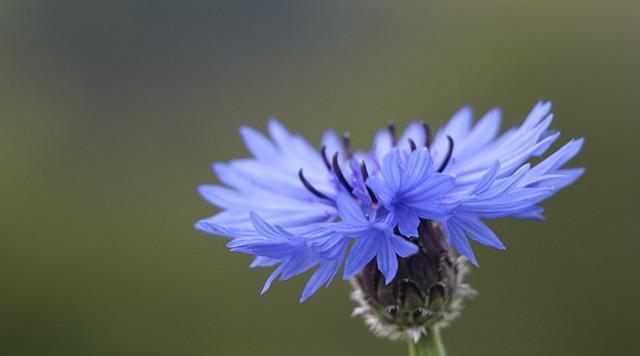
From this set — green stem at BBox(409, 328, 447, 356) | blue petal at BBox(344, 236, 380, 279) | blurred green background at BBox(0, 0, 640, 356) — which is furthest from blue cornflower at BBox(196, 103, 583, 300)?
blurred green background at BBox(0, 0, 640, 356)

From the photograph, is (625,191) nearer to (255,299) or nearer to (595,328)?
(595,328)

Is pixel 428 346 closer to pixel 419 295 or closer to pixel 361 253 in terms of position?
pixel 419 295

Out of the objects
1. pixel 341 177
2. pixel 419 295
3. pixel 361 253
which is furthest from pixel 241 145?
pixel 361 253

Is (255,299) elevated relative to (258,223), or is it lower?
elevated

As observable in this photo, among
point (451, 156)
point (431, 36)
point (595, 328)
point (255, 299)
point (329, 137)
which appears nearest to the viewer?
point (451, 156)

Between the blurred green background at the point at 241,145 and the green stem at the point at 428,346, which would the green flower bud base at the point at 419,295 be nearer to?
the green stem at the point at 428,346

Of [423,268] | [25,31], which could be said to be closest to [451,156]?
[423,268]

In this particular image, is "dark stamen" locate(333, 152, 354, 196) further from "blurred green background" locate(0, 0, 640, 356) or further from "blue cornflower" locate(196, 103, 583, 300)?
"blurred green background" locate(0, 0, 640, 356)

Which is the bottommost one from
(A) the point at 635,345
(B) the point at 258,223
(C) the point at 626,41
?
(A) the point at 635,345
